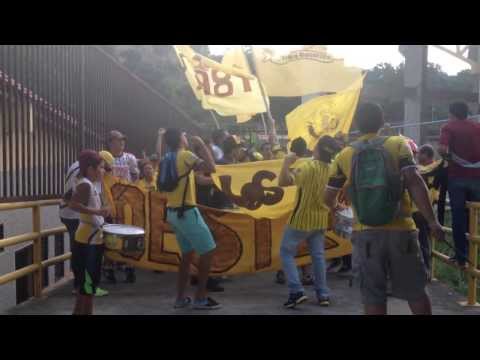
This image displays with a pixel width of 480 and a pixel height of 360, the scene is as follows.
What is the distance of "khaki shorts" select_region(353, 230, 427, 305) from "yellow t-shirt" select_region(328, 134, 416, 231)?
56 millimetres

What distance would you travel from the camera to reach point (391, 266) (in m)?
4.80

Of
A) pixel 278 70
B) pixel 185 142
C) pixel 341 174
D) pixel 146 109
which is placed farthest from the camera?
pixel 146 109

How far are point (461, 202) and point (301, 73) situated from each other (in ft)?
15.9

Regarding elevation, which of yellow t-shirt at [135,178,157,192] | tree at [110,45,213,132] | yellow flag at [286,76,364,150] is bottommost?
yellow t-shirt at [135,178,157,192]

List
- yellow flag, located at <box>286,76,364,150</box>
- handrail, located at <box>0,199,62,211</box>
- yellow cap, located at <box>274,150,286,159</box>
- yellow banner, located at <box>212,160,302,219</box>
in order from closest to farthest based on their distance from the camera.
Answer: handrail, located at <box>0,199,62,211</box>, yellow banner, located at <box>212,160,302,219</box>, yellow flag, located at <box>286,76,364,150</box>, yellow cap, located at <box>274,150,286,159</box>

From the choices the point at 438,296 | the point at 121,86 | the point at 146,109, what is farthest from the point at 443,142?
the point at 146,109

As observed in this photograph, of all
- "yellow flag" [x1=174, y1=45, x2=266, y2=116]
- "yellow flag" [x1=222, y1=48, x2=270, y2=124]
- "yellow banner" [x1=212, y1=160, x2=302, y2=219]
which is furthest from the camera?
"yellow flag" [x1=222, y1=48, x2=270, y2=124]

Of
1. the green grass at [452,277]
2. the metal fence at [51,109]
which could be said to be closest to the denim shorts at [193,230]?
the metal fence at [51,109]

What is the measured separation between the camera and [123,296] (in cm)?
755

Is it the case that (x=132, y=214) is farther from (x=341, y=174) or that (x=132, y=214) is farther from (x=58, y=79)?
(x=341, y=174)

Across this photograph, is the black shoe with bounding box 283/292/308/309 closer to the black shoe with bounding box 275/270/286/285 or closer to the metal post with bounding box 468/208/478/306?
the black shoe with bounding box 275/270/286/285

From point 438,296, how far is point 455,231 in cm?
79

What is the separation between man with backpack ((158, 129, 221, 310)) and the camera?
6578mm

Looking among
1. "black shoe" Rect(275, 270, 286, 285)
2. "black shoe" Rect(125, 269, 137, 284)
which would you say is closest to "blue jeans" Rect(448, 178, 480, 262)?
"black shoe" Rect(275, 270, 286, 285)
